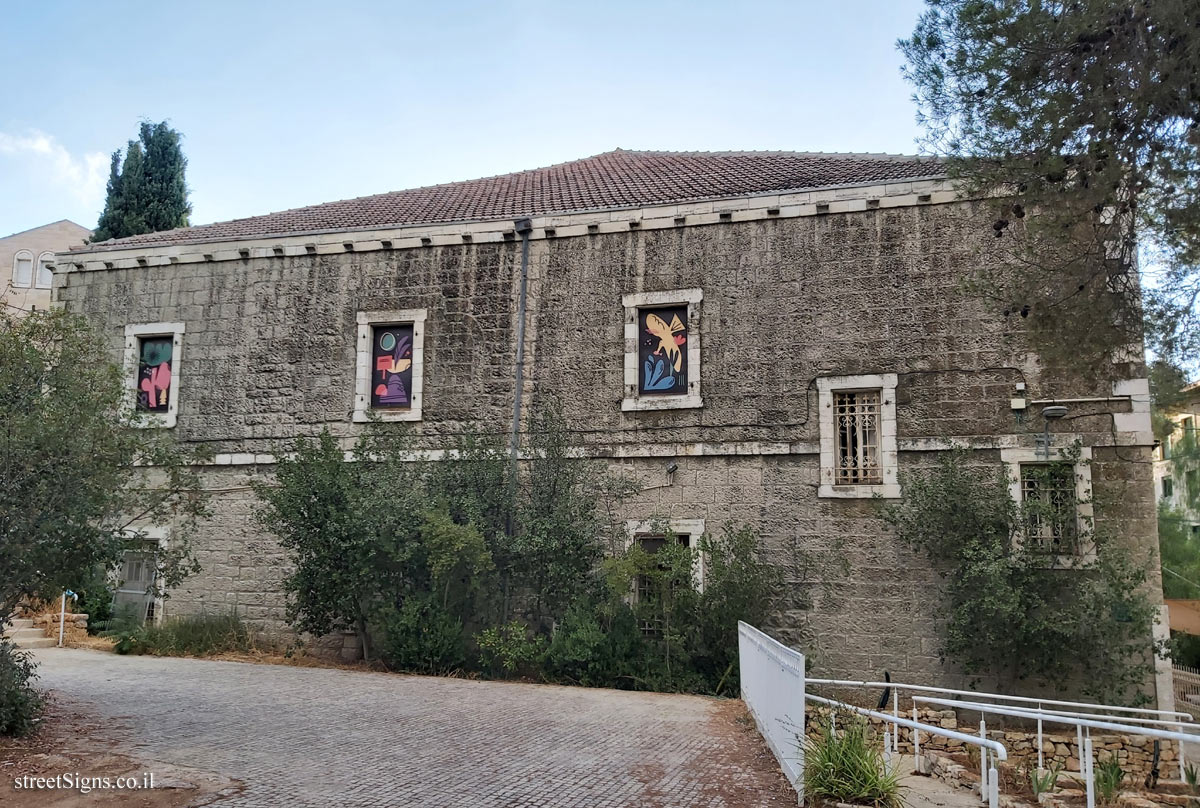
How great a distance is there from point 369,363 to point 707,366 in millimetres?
5747

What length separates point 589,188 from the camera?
1670 centimetres

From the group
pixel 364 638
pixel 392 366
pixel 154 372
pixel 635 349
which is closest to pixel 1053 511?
pixel 635 349

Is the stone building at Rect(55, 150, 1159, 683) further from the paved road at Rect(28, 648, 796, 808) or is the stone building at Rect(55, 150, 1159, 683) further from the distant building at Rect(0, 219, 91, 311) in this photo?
the distant building at Rect(0, 219, 91, 311)

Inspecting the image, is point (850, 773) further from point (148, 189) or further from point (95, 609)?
point (148, 189)

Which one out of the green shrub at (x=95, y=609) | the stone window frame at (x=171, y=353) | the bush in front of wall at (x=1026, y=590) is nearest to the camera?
the bush in front of wall at (x=1026, y=590)

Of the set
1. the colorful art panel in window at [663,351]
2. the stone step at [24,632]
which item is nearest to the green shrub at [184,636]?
the stone step at [24,632]

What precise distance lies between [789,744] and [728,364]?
7.71 metres

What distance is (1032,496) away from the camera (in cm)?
1251

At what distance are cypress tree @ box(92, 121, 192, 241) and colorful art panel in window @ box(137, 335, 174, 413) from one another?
11.1m

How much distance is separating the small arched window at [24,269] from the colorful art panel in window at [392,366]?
23.3m

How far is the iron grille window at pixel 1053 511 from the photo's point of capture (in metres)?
12.1

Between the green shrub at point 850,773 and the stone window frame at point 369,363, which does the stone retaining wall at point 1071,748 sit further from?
the stone window frame at point 369,363

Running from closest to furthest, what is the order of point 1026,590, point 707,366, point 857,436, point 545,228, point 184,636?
1. point 1026,590
2. point 857,436
3. point 707,366
4. point 184,636
5. point 545,228

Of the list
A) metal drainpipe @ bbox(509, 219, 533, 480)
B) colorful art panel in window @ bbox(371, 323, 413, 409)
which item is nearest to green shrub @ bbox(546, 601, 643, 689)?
metal drainpipe @ bbox(509, 219, 533, 480)
